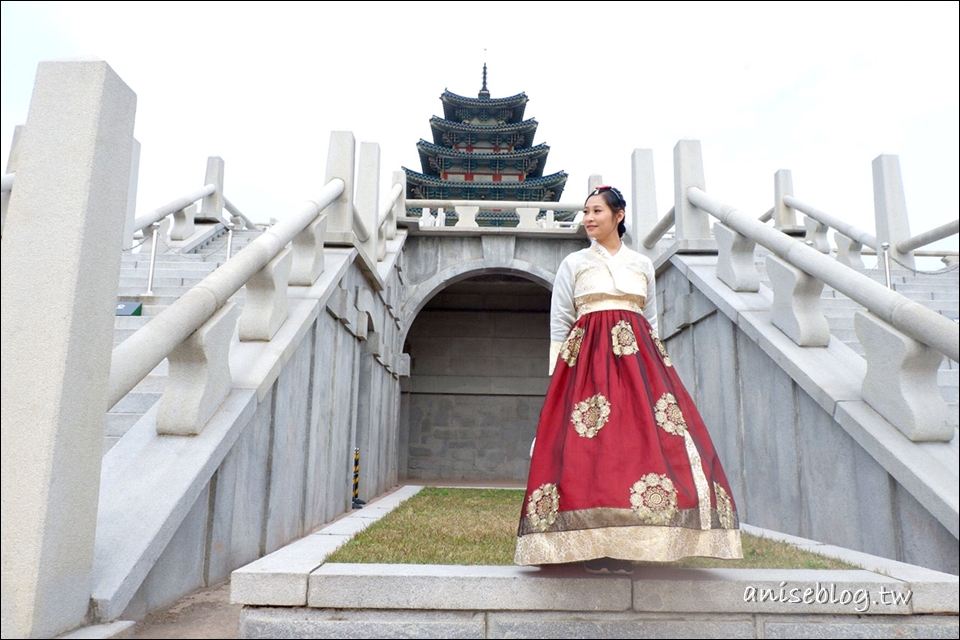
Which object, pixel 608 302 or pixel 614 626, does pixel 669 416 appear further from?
pixel 614 626

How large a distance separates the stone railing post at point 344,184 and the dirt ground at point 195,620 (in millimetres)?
3386

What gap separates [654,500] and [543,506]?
0.39 m

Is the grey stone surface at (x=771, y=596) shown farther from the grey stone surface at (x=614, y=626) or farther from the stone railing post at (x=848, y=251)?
the stone railing post at (x=848, y=251)

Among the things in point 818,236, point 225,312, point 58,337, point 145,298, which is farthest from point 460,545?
point 818,236

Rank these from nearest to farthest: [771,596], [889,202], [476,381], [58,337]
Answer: [58,337], [771,596], [889,202], [476,381]

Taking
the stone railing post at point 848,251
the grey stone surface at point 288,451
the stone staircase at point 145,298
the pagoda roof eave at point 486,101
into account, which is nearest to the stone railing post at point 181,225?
the stone staircase at point 145,298

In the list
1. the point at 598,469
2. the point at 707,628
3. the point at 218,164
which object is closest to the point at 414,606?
the point at 598,469

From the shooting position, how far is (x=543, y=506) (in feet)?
7.63

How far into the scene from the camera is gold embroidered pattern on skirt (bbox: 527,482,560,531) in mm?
→ 2285

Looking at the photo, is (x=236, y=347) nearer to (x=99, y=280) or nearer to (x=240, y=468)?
(x=240, y=468)

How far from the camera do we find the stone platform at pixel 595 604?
2.20 meters

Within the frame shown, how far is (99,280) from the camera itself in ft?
6.83

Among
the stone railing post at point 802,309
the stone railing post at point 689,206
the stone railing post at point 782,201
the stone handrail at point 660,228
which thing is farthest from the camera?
the stone railing post at point 782,201

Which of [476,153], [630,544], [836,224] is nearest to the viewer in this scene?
[630,544]
